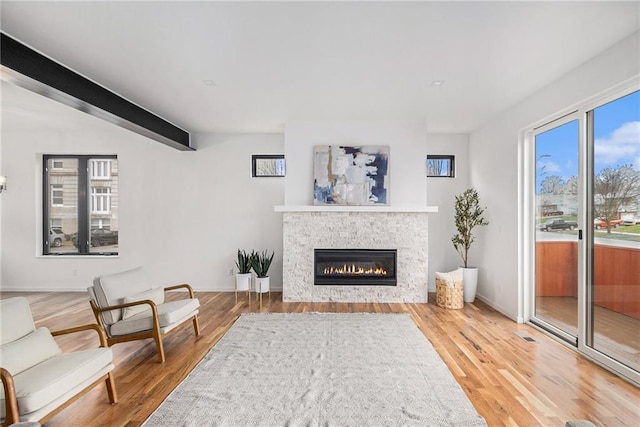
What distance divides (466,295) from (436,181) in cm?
200

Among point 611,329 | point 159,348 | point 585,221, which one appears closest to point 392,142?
point 585,221

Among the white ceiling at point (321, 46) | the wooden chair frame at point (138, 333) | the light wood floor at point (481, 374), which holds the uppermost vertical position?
the white ceiling at point (321, 46)

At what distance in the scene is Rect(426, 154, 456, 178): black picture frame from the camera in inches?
242

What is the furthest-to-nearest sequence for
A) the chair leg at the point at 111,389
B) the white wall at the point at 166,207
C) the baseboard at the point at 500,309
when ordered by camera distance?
1. the white wall at the point at 166,207
2. the baseboard at the point at 500,309
3. the chair leg at the point at 111,389

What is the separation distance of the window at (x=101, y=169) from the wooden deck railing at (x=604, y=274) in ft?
22.3

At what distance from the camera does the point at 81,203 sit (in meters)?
6.18

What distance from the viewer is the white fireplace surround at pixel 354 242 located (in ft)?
17.5

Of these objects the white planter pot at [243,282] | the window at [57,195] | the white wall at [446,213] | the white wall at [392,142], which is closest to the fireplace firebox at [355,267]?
the white wall at [392,142]

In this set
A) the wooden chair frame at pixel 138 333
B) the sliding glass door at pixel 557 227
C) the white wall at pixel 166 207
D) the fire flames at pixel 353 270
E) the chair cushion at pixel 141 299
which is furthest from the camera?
the white wall at pixel 166 207

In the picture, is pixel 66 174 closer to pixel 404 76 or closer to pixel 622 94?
pixel 404 76

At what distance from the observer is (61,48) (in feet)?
9.28

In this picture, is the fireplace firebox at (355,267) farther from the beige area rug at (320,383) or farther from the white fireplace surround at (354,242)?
the beige area rug at (320,383)

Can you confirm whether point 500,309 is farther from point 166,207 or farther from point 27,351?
point 166,207

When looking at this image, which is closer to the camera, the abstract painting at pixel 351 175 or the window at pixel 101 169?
the abstract painting at pixel 351 175
